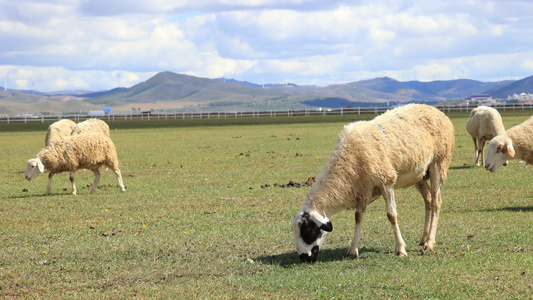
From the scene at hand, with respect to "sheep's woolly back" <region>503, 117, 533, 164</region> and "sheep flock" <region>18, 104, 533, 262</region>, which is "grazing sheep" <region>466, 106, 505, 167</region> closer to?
"sheep's woolly back" <region>503, 117, 533, 164</region>

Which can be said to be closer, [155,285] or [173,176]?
[155,285]

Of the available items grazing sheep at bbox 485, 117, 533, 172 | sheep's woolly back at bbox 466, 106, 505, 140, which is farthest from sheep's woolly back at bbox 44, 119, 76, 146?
grazing sheep at bbox 485, 117, 533, 172

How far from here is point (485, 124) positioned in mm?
22484

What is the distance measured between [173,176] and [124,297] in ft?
44.8

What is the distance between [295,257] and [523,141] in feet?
23.1

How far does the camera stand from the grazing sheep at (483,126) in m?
22.1

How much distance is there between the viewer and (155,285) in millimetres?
8453

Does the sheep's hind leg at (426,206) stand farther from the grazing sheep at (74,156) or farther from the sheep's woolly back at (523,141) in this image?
the grazing sheep at (74,156)

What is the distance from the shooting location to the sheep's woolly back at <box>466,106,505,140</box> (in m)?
22.2

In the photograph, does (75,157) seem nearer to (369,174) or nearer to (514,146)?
(369,174)

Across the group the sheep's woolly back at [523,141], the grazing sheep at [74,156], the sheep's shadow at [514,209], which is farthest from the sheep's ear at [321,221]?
the grazing sheep at [74,156]

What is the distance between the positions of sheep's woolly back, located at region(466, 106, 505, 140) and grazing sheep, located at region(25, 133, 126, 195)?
13052 mm

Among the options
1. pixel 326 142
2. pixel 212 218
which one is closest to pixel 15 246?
pixel 212 218

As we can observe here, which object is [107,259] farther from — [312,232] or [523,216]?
[523,216]
